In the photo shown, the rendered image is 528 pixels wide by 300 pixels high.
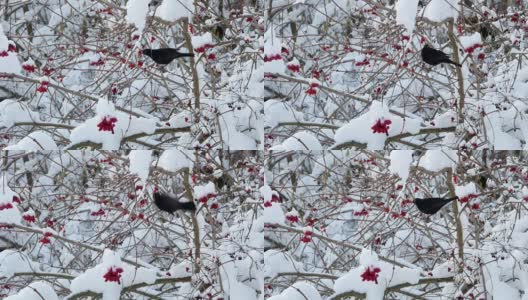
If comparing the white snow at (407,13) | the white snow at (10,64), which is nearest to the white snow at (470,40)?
the white snow at (407,13)

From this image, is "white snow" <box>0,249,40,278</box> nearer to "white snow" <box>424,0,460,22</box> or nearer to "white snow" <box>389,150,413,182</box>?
"white snow" <box>389,150,413,182</box>

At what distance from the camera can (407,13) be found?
115 inches

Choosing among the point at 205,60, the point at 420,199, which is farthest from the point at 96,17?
the point at 420,199

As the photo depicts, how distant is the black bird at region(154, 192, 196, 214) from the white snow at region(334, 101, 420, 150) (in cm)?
62

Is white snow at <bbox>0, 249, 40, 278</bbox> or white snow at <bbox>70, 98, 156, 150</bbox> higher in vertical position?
white snow at <bbox>70, 98, 156, 150</bbox>

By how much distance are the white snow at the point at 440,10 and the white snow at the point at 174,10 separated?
2.77 feet

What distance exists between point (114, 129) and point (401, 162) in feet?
3.42

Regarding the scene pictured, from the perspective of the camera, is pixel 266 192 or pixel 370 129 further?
pixel 266 192

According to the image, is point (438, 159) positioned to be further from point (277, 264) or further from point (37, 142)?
point (37, 142)

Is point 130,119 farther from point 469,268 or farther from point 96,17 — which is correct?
point 469,268

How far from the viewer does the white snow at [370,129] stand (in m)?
2.92

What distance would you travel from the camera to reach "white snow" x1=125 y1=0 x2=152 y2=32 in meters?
2.98

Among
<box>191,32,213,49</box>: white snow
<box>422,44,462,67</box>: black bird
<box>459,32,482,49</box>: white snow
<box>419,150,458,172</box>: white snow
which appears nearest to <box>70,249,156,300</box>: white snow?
<box>191,32,213,49</box>: white snow

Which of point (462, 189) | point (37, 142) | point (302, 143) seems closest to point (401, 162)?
point (462, 189)
